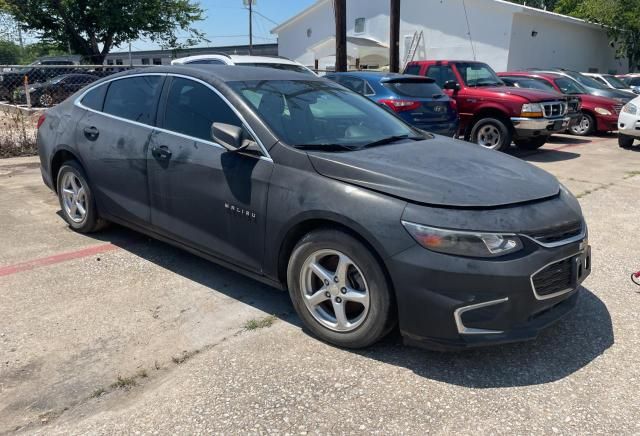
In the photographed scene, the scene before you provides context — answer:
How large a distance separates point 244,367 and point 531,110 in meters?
8.89

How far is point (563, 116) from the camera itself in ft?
35.8

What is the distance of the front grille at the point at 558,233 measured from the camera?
299 cm

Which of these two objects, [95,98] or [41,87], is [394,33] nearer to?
[41,87]

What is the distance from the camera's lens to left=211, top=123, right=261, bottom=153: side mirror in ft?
11.6

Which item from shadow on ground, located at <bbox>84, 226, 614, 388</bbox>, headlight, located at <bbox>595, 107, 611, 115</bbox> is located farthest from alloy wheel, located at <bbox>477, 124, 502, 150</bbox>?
shadow on ground, located at <bbox>84, 226, 614, 388</bbox>

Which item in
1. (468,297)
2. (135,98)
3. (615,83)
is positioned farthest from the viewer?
(615,83)

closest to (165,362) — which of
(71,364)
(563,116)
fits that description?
(71,364)

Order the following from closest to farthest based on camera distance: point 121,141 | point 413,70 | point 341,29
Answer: point 121,141 → point 413,70 → point 341,29

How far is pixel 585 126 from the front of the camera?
14688 millimetres

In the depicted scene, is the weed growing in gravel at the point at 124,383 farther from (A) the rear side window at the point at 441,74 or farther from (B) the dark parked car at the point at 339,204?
(A) the rear side window at the point at 441,74

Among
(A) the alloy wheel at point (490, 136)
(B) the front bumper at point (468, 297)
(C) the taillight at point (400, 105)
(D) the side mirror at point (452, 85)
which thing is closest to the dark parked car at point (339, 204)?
(B) the front bumper at point (468, 297)

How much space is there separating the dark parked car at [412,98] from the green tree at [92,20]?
24.8 m

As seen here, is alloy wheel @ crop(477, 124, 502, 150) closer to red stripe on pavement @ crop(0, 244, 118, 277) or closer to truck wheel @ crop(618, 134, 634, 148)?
truck wheel @ crop(618, 134, 634, 148)

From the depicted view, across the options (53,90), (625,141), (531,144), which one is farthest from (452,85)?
(53,90)
